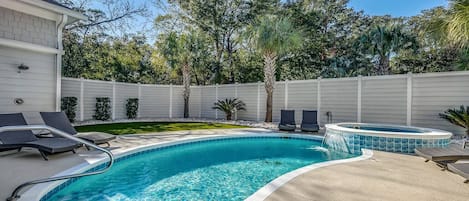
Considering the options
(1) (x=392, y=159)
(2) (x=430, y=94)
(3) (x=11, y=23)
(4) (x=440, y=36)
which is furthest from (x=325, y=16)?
(3) (x=11, y=23)

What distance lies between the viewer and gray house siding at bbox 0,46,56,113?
7086 millimetres

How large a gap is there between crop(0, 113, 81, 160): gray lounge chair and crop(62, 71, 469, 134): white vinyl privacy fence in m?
7.36

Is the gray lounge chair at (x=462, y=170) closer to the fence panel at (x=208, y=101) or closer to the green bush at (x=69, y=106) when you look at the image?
the fence panel at (x=208, y=101)

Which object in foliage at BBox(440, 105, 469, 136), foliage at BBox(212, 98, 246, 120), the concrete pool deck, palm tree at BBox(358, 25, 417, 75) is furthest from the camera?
foliage at BBox(212, 98, 246, 120)

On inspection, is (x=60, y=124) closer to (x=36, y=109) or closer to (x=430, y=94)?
(x=36, y=109)

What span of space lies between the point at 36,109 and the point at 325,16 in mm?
20575

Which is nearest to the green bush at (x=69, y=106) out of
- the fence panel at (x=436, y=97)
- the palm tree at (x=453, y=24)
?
the palm tree at (x=453, y=24)

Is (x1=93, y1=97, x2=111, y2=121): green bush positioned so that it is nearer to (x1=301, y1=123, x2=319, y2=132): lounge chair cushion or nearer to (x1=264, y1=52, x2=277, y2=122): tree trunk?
(x1=264, y1=52, x2=277, y2=122): tree trunk

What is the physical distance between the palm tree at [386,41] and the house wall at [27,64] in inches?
615

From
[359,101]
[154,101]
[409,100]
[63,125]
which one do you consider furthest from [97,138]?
[409,100]

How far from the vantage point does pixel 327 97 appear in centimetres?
1193

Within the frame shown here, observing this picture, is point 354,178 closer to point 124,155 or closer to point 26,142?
point 124,155

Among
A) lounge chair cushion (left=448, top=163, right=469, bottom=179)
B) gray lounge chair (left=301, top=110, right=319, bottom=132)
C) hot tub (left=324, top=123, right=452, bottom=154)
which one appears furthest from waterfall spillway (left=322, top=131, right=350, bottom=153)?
lounge chair cushion (left=448, top=163, right=469, bottom=179)

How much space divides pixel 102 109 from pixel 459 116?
15561 mm
